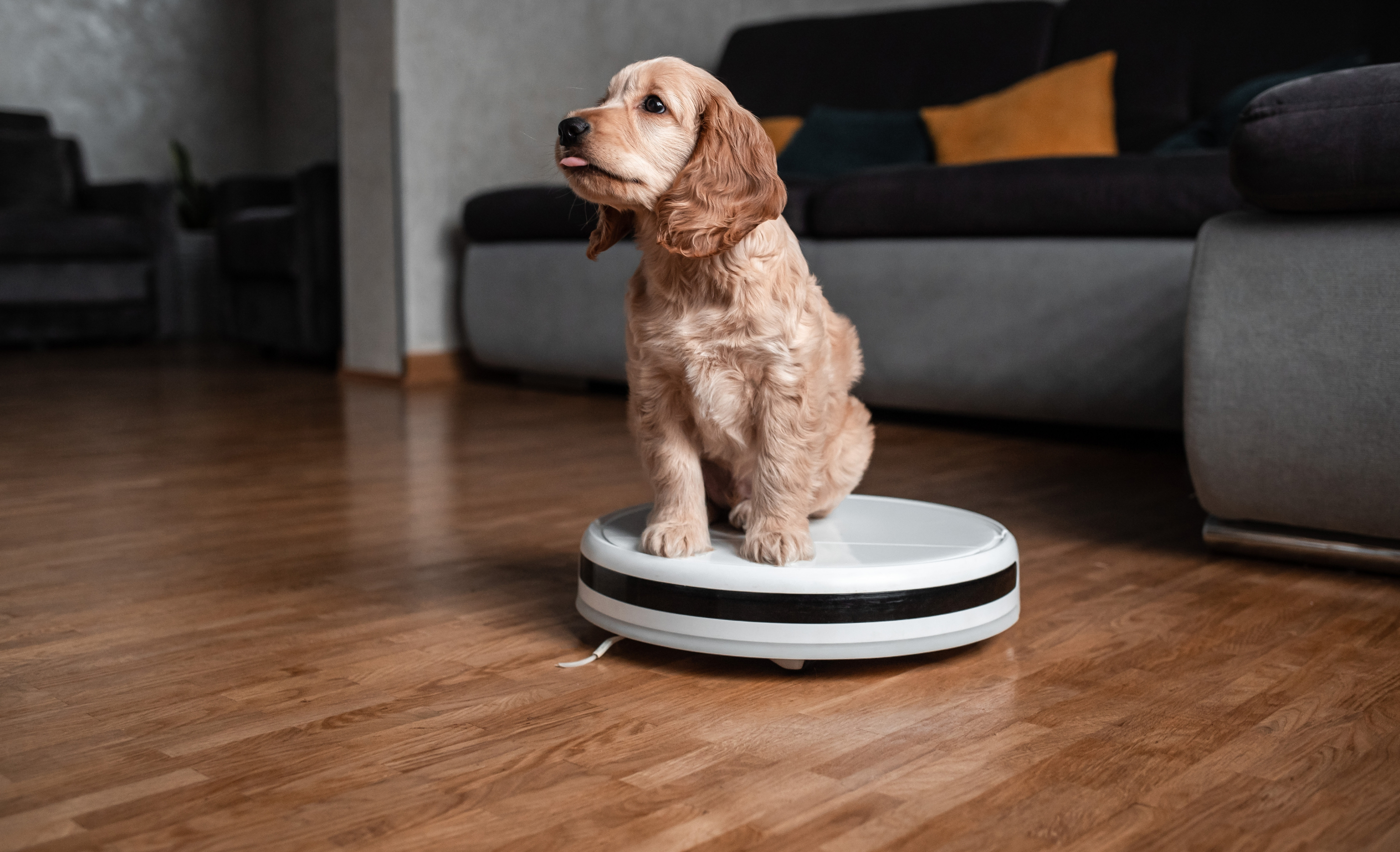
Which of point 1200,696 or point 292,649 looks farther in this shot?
point 292,649

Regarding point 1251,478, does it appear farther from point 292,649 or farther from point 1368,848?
point 292,649

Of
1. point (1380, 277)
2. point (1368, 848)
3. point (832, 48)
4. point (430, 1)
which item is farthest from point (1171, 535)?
point (430, 1)

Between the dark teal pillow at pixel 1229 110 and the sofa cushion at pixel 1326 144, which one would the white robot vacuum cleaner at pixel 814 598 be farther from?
the dark teal pillow at pixel 1229 110

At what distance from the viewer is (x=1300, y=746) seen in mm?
1051

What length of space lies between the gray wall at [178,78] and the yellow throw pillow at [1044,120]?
4.84 metres

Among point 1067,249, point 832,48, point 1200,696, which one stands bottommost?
point 1200,696

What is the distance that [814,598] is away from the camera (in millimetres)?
1200

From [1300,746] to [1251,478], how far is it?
2.20 feet

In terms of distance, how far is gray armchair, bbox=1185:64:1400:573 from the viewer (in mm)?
1507

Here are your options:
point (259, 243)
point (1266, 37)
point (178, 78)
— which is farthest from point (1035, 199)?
point (178, 78)

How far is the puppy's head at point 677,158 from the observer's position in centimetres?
119

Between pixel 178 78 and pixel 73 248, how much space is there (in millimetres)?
2462

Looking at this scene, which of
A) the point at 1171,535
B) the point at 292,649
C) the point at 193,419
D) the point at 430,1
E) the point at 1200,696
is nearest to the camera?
the point at 1200,696

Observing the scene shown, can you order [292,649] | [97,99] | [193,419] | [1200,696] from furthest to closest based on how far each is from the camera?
[97,99], [193,419], [292,649], [1200,696]
